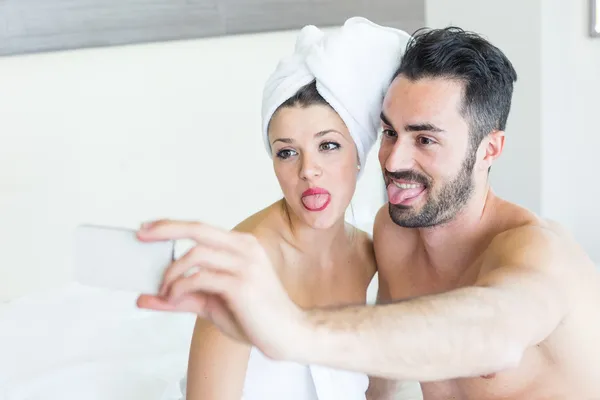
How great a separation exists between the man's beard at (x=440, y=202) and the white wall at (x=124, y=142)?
0.98 meters

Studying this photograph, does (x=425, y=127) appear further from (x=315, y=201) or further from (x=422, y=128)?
(x=315, y=201)

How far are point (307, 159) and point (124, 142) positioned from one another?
90cm

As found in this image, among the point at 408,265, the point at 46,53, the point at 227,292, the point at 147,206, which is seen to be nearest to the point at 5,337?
the point at 147,206

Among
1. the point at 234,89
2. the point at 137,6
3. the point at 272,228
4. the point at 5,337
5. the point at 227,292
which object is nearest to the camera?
the point at 227,292

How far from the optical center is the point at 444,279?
152 centimetres

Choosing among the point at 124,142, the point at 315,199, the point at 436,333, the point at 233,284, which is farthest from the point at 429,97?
the point at 124,142

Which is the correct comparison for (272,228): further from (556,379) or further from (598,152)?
(598,152)

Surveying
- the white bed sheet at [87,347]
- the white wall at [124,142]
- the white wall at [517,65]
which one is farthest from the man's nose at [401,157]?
the white wall at [517,65]

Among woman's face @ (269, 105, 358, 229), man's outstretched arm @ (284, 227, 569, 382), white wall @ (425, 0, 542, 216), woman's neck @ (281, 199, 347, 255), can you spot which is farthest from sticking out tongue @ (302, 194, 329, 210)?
white wall @ (425, 0, 542, 216)

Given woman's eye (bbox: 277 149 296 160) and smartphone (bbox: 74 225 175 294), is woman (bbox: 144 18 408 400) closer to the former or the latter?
woman's eye (bbox: 277 149 296 160)

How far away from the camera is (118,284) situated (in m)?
0.80

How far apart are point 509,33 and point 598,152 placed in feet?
1.81

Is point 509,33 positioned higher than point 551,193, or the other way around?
point 509,33

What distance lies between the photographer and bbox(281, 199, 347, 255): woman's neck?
1523mm
